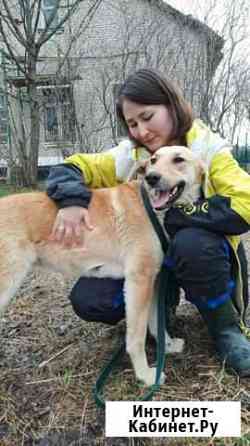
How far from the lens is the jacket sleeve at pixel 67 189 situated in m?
2.04

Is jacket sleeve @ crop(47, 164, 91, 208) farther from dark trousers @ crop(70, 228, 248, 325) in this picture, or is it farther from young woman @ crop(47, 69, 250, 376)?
dark trousers @ crop(70, 228, 248, 325)

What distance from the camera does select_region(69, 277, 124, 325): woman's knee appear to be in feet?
7.36

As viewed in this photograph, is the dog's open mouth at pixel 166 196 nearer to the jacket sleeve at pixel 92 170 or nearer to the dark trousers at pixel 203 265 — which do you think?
the dark trousers at pixel 203 265

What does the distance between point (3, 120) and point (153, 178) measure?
10.4 meters

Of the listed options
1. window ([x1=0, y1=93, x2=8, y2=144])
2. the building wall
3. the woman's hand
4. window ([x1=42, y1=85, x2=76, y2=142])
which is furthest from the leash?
window ([x1=0, y1=93, x2=8, y2=144])

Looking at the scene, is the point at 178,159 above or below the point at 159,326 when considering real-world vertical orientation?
above

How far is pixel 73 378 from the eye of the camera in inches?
80.0

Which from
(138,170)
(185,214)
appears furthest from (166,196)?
(138,170)

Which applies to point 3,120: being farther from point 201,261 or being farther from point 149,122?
point 201,261

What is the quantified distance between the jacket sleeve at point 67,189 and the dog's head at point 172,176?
321 millimetres

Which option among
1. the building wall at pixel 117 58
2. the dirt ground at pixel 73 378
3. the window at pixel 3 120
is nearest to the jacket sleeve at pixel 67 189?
the dirt ground at pixel 73 378

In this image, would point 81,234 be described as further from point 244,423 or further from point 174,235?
point 244,423

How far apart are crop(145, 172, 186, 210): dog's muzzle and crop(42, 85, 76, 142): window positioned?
8.62m

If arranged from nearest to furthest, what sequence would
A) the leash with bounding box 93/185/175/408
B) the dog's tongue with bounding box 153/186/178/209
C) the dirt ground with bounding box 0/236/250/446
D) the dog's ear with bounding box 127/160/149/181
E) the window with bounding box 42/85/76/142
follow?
the dirt ground with bounding box 0/236/250/446
the leash with bounding box 93/185/175/408
the dog's tongue with bounding box 153/186/178/209
the dog's ear with bounding box 127/160/149/181
the window with bounding box 42/85/76/142
